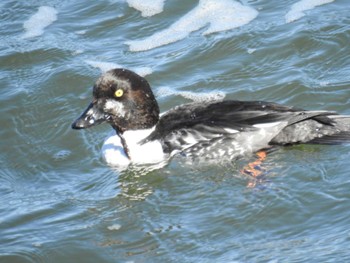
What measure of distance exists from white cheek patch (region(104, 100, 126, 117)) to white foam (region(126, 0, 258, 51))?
274 centimetres

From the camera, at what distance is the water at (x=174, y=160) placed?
25.8ft

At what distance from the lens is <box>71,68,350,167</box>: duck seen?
951cm

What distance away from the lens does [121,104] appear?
32.6 feet

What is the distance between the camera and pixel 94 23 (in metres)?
13.5

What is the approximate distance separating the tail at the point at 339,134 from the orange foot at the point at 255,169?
0.55m

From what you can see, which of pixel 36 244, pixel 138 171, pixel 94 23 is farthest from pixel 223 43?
pixel 36 244

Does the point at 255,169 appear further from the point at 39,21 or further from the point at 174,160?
the point at 39,21

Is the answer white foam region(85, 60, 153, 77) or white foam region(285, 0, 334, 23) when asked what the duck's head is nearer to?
white foam region(85, 60, 153, 77)

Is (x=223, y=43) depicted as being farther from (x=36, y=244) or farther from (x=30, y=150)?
(x=36, y=244)

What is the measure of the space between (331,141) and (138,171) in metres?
2.15

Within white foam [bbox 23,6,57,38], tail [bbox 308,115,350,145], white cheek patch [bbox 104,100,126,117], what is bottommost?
tail [bbox 308,115,350,145]

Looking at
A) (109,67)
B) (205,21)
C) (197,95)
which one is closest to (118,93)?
(197,95)

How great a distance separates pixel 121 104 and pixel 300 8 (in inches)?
157

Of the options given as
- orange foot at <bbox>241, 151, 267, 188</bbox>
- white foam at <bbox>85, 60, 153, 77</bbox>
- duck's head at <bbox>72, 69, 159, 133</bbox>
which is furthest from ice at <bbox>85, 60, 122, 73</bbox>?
orange foot at <bbox>241, 151, 267, 188</bbox>
